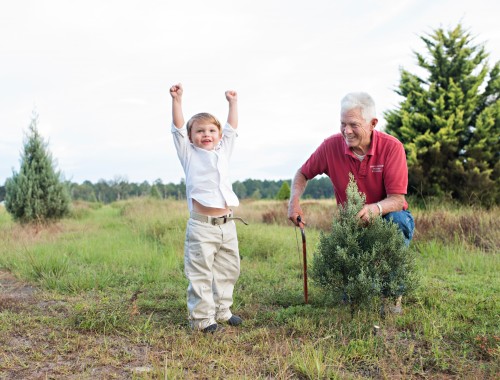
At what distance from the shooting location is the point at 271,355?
3326 millimetres

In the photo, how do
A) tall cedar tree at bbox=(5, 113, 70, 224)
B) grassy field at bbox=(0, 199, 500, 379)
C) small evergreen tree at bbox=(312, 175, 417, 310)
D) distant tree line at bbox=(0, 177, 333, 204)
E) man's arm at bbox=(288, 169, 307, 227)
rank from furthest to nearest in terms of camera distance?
distant tree line at bbox=(0, 177, 333, 204)
tall cedar tree at bbox=(5, 113, 70, 224)
man's arm at bbox=(288, 169, 307, 227)
small evergreen tree at bbox=(312, 175, 417, 310)
grassy field at bbox=(0, 199, 500, 379)

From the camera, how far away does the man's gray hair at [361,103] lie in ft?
13.6

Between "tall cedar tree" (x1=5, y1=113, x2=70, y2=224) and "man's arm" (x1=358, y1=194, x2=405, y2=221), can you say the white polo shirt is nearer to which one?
"man's arm" (x1=358, y1=194, x2=405, y2=221)

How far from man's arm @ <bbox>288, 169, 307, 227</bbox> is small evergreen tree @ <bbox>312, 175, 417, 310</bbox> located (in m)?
0.52

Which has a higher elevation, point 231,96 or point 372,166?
point 231,96

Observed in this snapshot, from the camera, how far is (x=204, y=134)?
13.6 feet

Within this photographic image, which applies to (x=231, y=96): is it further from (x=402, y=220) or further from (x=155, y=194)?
(x=155, y=194)

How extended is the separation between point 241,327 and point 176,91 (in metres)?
2.12

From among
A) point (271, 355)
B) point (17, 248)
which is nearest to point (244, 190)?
point (17, 248)

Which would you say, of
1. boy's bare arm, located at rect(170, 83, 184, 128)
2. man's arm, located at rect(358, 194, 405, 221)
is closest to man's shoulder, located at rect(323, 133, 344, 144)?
man's arm, located at rect(358, 194, 405, 221)

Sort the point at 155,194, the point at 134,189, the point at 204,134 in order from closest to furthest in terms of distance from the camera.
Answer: the point at 204,134, the point at 155,194, the point at 134,189

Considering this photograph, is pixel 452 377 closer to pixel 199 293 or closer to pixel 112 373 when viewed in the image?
pixel 199 293

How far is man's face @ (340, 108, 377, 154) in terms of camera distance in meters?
4.17

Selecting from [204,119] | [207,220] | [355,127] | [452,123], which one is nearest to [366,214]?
[355,127]
